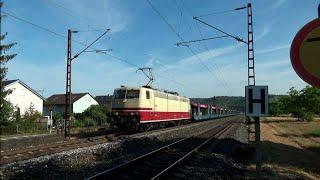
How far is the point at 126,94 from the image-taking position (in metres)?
30.9

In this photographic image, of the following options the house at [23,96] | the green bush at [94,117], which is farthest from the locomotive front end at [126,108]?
the house at [23,96]

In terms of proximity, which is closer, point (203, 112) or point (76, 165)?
point (76, 165)

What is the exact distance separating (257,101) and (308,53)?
393cm

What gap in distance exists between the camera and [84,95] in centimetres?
7712

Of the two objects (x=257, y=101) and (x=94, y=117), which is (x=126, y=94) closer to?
(x=94, y=117)

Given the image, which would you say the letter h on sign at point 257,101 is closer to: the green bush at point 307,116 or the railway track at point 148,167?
the railway track at point 148,167

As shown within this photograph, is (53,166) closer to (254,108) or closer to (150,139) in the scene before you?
(254,108)

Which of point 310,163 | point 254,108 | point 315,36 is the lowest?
point 310,163

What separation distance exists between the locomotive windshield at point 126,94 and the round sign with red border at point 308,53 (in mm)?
28146

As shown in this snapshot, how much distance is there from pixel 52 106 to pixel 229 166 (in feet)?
215

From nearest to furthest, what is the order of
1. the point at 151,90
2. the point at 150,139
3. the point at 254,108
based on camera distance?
the point at 254,108
the point at 150,139
the point at 151,90

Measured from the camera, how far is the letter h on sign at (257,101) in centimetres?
610

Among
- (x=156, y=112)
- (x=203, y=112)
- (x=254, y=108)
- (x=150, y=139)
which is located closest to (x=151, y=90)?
(x=156, y=112)

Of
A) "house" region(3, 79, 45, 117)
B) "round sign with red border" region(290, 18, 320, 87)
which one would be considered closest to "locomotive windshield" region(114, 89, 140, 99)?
"house" region(3, 79, 45, 117)
